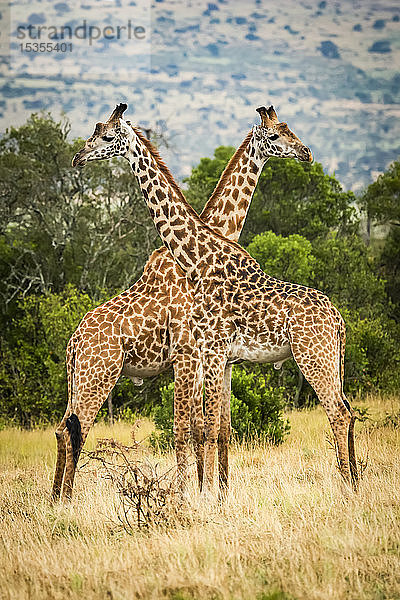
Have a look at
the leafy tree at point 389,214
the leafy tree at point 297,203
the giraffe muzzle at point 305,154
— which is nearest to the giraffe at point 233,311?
the giraffe muzzle at point 305,154

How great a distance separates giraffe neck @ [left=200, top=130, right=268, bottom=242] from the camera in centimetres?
789

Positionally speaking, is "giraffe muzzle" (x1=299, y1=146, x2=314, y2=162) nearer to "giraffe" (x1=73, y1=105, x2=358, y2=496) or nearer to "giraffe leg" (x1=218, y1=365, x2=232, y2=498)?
"giraffe" (x1=73, y1=105, x2=358, y2=496)

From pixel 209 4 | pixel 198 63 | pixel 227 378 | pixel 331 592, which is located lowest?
pixel 331 592

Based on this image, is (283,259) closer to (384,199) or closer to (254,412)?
(254,412)

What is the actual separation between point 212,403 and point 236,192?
2.58m

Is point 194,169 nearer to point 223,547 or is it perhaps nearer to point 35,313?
point 35,313

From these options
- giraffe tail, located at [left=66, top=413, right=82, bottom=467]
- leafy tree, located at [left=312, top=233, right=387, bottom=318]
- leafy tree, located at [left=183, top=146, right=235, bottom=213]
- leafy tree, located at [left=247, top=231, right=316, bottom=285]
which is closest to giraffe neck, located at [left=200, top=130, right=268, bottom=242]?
giraffe tail, located at [left=66, top=413, right=82, bottom=467]

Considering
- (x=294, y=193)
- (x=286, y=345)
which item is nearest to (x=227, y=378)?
(x=286, y=345)

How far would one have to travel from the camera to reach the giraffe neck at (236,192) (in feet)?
25.9

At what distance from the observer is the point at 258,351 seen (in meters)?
6.77

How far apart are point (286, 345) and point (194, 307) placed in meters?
1.00

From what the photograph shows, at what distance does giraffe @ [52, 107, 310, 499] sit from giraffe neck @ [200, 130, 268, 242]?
0.01 m

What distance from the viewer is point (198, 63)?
55.6m

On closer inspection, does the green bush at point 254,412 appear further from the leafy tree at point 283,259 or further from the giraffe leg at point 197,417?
the leafy tree at point 283,259
